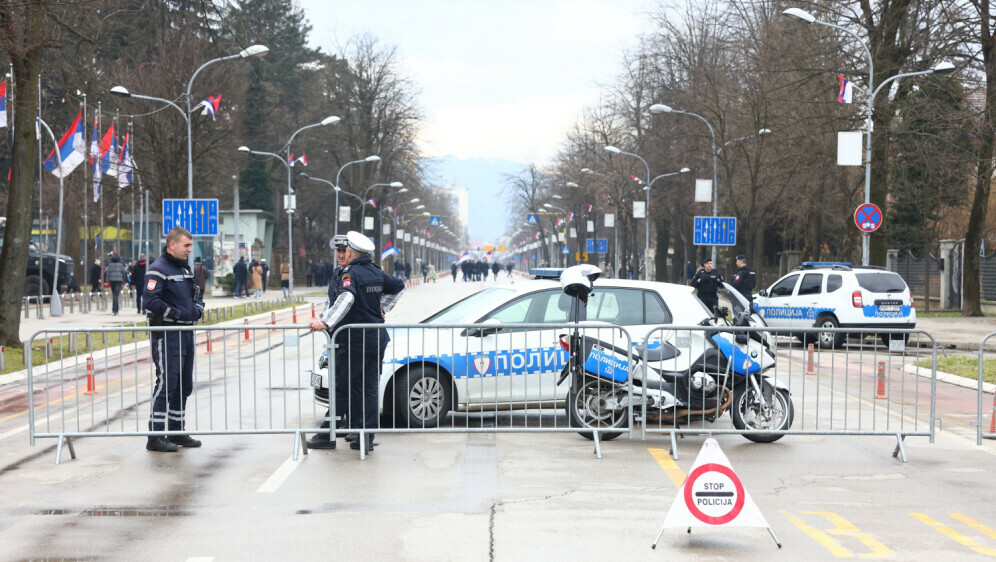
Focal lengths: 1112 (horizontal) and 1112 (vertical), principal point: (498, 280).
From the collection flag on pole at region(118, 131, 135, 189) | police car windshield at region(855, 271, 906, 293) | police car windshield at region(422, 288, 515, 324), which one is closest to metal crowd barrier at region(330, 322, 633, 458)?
police car windshield at region(422, 288, 515, 324)

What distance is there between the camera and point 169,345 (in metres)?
9.66

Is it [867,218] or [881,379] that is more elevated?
[867,218]

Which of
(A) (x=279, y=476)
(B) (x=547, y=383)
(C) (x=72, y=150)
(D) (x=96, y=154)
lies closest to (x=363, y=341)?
(A) (x=279, y=476)

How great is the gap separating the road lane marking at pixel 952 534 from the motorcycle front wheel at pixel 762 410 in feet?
8.89

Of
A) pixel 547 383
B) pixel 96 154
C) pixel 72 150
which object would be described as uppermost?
pixel 96 154

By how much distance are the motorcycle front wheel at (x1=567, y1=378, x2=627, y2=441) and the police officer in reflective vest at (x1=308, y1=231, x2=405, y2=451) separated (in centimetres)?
176

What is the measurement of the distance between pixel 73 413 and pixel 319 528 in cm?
589

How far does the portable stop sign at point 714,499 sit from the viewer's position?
6.56 m

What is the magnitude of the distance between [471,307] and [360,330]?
7.00ft

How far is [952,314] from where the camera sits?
112ft

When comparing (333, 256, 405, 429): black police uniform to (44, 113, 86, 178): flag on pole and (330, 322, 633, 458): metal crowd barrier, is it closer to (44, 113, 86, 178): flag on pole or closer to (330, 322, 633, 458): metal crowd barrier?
(330, 322, 633, 458): metal crowd barrier

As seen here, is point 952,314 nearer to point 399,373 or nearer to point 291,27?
point 399,373

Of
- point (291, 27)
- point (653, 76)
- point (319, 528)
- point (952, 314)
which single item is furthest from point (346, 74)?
point (319, 528)

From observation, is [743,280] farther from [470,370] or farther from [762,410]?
[470,370]
